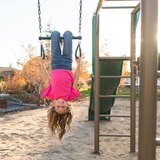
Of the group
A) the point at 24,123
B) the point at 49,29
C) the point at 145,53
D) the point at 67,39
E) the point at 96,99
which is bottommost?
the point at 24,123

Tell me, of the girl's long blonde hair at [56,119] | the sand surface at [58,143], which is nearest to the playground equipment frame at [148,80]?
the girl's long blonde hair at [56,119]

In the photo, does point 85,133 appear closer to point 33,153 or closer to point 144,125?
point 33,153

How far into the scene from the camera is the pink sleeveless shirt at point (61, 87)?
4.03 meters

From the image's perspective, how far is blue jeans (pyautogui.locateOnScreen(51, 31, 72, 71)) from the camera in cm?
412

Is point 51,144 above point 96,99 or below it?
below

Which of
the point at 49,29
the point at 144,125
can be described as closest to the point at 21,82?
the point at 49,29

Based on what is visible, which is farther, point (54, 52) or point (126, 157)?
point (126, 157)

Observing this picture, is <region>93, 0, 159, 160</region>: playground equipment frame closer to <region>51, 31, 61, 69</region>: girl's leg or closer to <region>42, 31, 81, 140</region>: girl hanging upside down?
<region>42, 31, 81, 140</region>: girl hanging upside down

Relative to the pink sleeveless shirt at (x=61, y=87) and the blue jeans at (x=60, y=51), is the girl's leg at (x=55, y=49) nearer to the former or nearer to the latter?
the blue jeans at (x=60, y=51)

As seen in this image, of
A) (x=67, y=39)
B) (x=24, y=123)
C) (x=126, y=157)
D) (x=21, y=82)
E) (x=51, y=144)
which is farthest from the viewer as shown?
(x=21, y=82)

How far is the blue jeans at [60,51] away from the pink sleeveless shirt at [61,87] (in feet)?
0.28

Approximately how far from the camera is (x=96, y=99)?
15.4 feet

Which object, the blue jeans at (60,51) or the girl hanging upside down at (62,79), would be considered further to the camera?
the blue jeans at (60,51)

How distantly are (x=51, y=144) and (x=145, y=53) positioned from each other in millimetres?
4457
